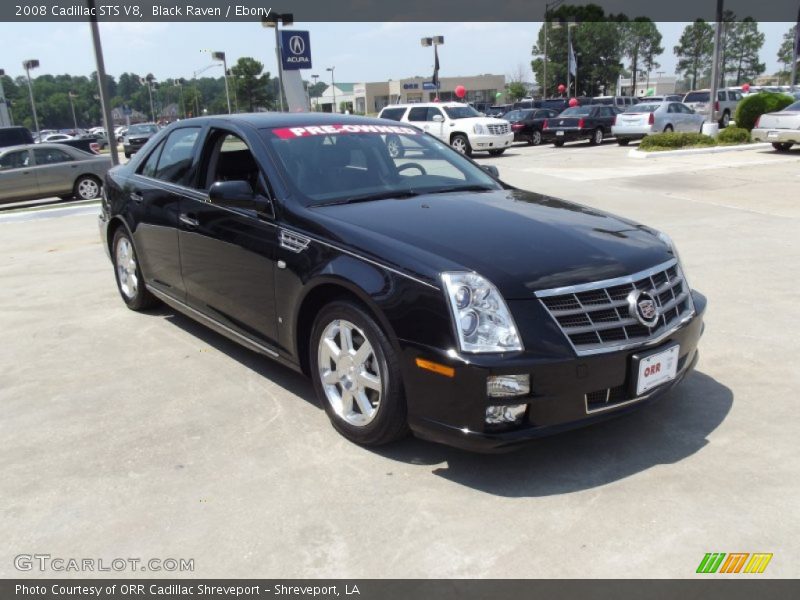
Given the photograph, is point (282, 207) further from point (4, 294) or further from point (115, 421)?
point (4, 294)

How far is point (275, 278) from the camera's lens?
407 cm

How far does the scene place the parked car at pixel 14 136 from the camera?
2256cm

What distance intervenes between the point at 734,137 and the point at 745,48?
115 metres

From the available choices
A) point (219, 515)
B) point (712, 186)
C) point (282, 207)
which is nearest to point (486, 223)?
point (282, 207)

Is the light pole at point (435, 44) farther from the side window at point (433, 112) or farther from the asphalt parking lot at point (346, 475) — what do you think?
the asphalt parking lot at point (346, 475)

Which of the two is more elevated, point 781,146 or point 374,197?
point 374,197

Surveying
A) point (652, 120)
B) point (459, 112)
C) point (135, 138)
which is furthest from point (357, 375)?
point (135, 138)

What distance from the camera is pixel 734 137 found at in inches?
838

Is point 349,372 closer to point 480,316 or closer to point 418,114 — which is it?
point 480,316

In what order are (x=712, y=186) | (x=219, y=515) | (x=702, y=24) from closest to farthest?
(x=219, y=515) → (x=712, y=186) → (x=702, y=24)

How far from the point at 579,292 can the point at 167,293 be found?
3477mm

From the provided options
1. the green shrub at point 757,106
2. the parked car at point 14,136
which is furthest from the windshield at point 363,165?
the parked car at point 14,136

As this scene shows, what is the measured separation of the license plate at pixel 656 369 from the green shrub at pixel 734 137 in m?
20.1

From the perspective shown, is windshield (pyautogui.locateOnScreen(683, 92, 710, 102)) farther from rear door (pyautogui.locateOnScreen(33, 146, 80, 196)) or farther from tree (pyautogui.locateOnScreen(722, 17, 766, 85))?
tree (pyautogui.locateOnScreen(722, 17, 766, 85))
